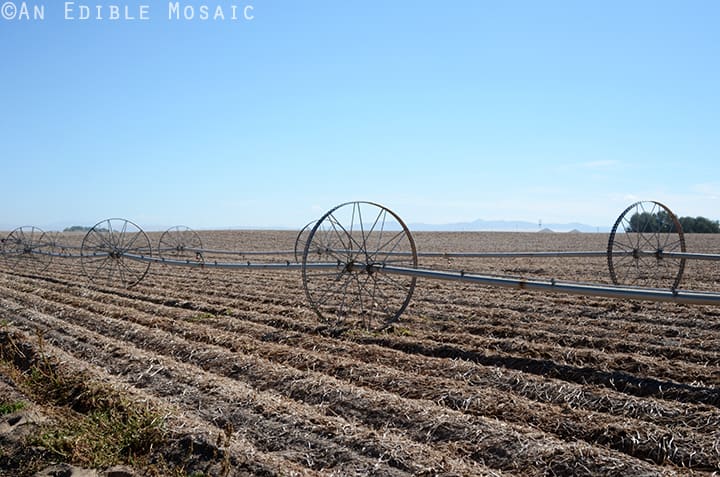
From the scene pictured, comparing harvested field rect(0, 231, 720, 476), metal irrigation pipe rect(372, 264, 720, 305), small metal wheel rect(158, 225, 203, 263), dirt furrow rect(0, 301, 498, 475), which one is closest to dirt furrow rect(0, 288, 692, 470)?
harvested field rect(0, 231, 720, 476)

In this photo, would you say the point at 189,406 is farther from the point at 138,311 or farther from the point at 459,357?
the point at 138,311

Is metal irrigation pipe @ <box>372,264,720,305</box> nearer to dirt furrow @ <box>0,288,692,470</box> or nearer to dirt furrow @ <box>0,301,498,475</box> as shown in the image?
dirt furrow @ <box>0,288,692,470</box>

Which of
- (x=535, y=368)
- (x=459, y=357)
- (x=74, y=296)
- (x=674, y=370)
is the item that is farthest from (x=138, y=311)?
(x=674, y=370)

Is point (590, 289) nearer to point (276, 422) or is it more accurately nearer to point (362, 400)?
point (362, 400)

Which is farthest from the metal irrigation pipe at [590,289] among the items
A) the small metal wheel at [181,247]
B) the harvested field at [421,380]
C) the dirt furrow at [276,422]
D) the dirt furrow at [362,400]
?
the small metal wheel at [181,247]

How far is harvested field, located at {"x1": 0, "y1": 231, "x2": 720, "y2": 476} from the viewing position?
12.6ft

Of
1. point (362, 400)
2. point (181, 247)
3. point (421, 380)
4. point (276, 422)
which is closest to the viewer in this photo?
point (276, 422)

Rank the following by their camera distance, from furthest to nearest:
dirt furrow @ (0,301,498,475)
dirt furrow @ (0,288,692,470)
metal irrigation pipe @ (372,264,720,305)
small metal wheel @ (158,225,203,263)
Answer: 1. small metal wheel @ (158,225,203,263)
2. metal irrigation pipe @ (372,264,720,305)
3. dirt furrow @ (0,288,692,470)
4. dirt furrow @ (0,301,498,475)

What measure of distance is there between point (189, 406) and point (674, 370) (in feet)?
14.3

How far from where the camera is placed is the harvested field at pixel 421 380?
3838 mm

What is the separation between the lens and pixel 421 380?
527 centimetres

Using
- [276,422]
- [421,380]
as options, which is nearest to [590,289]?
[421,380]

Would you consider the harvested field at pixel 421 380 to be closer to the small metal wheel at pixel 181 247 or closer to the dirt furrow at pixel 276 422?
the dirt furrow at pixel 276 422

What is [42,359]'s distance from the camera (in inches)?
244
